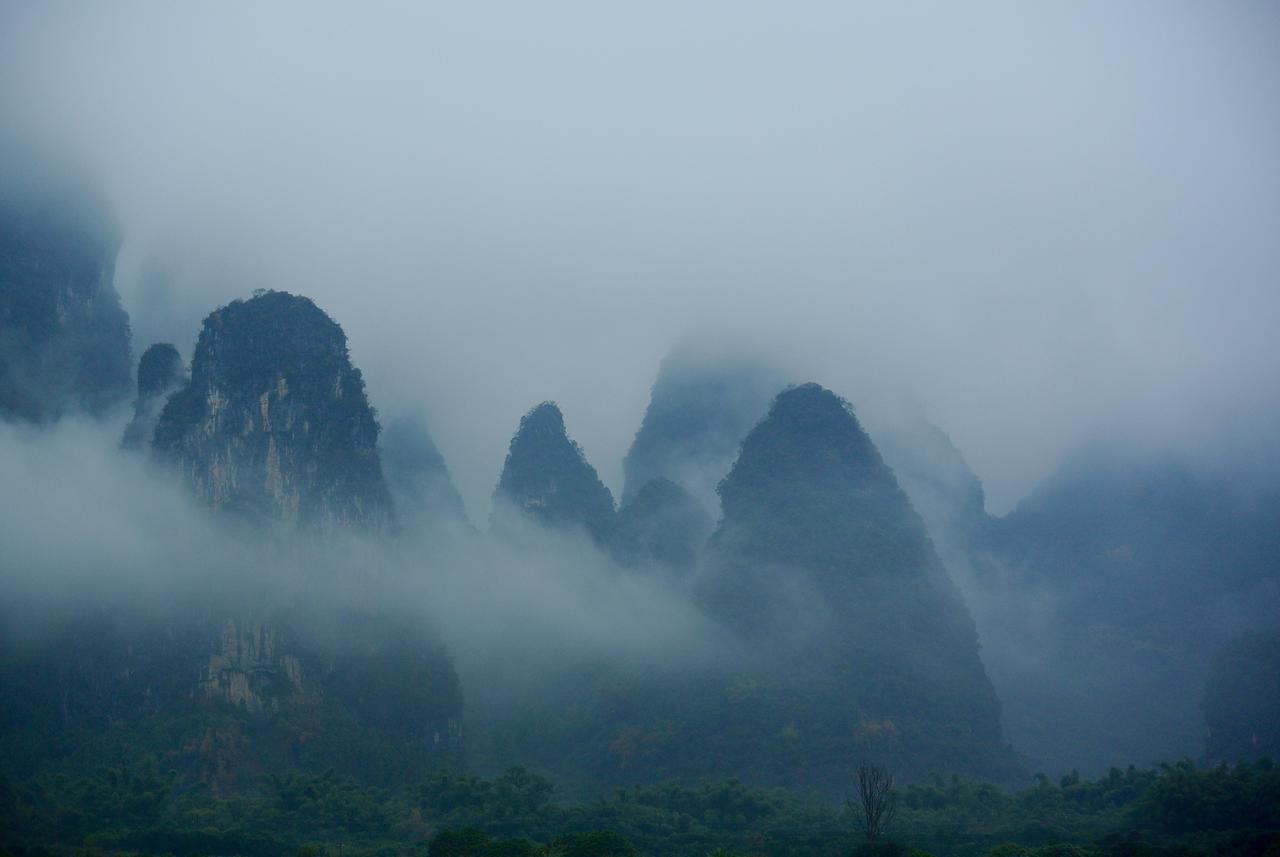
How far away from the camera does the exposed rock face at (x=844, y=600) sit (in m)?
49.7

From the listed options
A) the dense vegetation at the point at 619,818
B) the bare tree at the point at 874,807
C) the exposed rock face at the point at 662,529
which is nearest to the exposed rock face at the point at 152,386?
the dense vegetation at the point at 619,818

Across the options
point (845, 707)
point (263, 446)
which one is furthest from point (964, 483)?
point (263, 446)

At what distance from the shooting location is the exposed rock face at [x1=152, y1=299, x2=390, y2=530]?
51500mm

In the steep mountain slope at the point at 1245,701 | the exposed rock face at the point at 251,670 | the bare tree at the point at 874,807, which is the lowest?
the bare tree at the point at 874,807

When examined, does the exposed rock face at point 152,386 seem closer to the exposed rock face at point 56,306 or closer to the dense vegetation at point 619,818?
the exposed rock face at point 56,306

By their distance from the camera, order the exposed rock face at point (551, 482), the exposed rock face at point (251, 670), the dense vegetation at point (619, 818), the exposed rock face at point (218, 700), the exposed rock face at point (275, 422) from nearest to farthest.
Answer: the dense vegetation at point (619, 818) < the exposed rock face at point (218, 700) < the exposed rock face at point (251, 670) < the exposed rock face at point (275, 422) < the exposed rock face at point (551, 482)

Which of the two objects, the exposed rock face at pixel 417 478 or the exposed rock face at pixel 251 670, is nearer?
the exposed rock face at pixel 251 670

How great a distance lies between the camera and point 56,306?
60812 mm

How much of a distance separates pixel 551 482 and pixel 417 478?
525 inches

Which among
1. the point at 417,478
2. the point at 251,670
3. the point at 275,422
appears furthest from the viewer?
the point at 417,478

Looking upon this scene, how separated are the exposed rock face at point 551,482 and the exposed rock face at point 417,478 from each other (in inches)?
189

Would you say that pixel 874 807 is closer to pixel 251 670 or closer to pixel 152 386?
pixel 251 670

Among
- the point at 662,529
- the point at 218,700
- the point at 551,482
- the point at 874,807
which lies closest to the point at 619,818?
the point at 874,807

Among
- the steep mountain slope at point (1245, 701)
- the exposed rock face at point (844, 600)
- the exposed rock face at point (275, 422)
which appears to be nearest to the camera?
the steep mountain slope at point (1245, 701)
